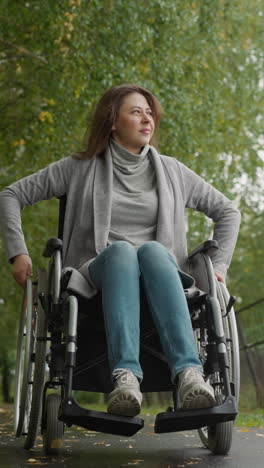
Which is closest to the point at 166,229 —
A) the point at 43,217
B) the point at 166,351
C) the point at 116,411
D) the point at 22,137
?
the point at 166,351

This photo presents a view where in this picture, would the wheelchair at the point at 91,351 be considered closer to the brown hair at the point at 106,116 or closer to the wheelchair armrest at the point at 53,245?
the wheelchair armrest at the point at 53,245

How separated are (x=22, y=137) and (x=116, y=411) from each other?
767 centimetres

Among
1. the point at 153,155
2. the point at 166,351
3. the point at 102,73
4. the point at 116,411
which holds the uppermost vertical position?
the point at 102,73

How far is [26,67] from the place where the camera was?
1031cm

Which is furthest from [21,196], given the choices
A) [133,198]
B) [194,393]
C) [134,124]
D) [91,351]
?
[194,393]

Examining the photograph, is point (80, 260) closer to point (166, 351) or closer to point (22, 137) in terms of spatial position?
point (166, 351)

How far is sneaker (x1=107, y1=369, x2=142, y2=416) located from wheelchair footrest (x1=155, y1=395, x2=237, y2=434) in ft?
0.38

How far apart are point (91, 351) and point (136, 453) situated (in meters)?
0.55

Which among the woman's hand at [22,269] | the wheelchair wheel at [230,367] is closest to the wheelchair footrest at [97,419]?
the wheelchair wheel at [230,367]

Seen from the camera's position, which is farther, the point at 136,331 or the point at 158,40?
the point at 158,40

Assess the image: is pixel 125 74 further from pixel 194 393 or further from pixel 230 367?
pixel 194 393

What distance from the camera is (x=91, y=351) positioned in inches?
147

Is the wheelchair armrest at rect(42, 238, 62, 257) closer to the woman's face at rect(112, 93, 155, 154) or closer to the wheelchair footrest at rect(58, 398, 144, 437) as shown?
the wheelchair footrest at rect(58, 398, 144, 437)

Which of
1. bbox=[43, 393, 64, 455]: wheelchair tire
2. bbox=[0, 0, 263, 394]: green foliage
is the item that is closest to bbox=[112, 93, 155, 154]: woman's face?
bbox=[43, 393, 64, 455]: wheelchair tire
